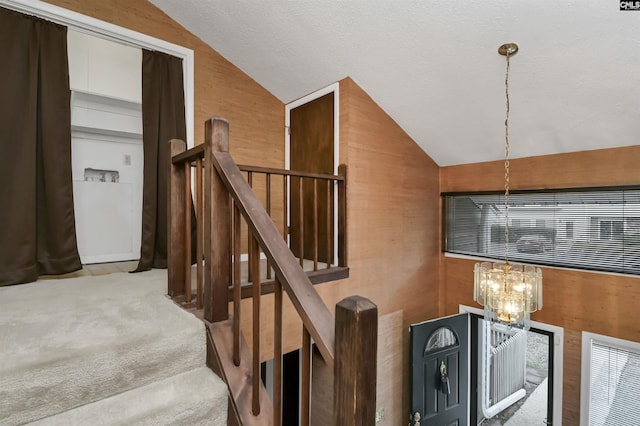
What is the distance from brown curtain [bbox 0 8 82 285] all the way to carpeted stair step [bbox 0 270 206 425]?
0.44m

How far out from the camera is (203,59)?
10.00 feet

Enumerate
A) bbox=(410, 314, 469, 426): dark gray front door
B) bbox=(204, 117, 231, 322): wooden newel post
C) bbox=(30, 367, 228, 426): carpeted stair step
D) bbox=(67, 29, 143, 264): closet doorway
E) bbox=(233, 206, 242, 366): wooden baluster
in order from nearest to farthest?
bbox=(30, 367, 228, 426): carpeted stair step < bbox=(233, 206, 242, 366): wooden baluster < bbox=(204, 117, 231, 322): wooden newel post < bbox=(67, 29, 143, 264): closet doorway < bbox=(410, 314, 469, 426): dark gray front door

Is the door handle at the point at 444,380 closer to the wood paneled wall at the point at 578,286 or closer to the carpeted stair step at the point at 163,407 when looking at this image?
the wood paneled wall at the point at 578,286

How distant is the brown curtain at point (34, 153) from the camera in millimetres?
2072

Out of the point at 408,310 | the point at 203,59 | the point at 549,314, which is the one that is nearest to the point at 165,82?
the point at 203,59

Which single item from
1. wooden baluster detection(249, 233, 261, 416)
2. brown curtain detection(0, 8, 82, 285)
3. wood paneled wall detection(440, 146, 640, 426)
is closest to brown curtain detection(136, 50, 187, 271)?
brown curtain detection(0, 8, 82, 285)

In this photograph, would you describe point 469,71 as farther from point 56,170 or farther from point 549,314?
point 56,170

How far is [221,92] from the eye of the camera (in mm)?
3160

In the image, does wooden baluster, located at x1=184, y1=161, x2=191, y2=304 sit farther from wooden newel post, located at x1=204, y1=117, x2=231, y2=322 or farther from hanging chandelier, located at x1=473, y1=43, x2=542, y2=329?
hanging chandelier, located at x1=473, y1=43, x2=542, y2=329

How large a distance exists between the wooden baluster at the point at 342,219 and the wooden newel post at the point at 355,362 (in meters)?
2.02

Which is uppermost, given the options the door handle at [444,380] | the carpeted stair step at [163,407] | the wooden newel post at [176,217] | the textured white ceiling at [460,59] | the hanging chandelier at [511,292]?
the textured white ceiling at [460,59]

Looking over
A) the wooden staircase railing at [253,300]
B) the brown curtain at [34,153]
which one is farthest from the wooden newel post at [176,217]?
the brown curtain at [34,153]

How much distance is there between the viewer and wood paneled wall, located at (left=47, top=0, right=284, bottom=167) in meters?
2.62

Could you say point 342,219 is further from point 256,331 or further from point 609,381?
point 609,381
